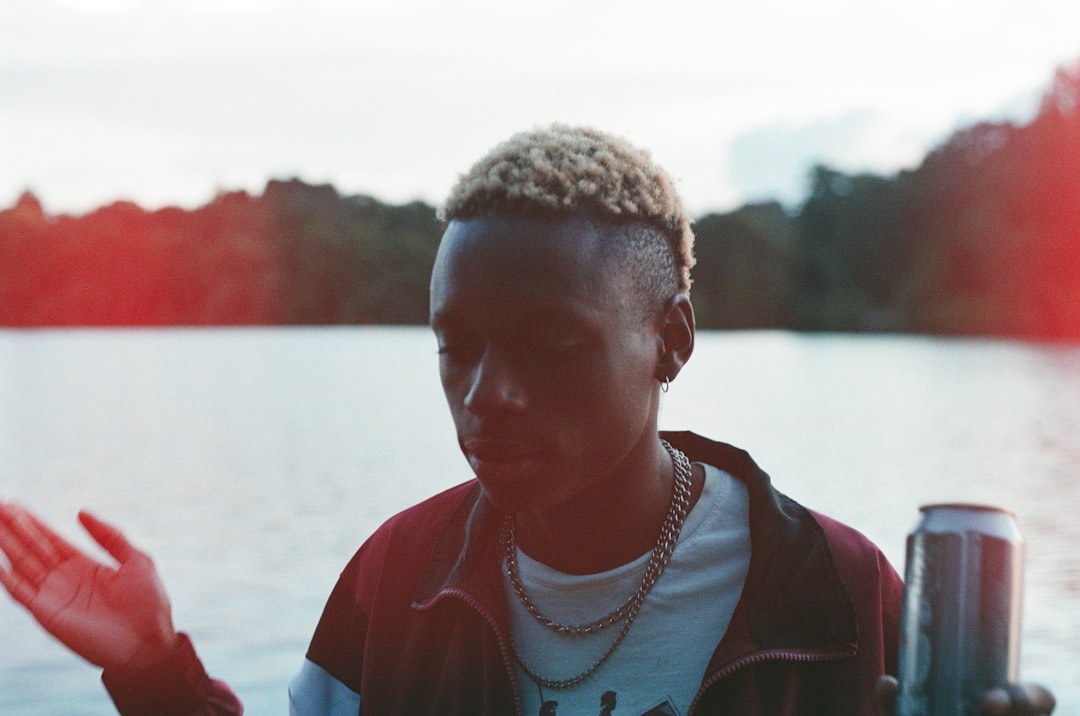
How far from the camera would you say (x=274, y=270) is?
4038cm

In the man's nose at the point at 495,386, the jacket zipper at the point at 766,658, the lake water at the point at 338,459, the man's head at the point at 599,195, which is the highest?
the man's head at the point at 599,195

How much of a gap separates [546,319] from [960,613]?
87cm

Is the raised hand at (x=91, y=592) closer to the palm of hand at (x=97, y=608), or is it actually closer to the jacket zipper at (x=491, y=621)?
the palm of hand at (x=97, y=608)

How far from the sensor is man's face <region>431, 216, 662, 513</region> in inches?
88.2

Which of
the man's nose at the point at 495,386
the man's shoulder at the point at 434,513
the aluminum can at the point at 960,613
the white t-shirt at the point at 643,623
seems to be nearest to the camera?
the aluminum can at the point at 960,613

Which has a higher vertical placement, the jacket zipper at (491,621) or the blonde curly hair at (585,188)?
the blonde curly hair at (585,188)

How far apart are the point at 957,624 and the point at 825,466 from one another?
30.1 meters

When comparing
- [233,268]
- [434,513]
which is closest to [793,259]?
[233,268]

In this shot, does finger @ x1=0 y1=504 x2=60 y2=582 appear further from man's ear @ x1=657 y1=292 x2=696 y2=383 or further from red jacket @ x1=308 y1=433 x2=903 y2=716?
man's ear @ x1=657 y1=292 x2=696 y2=383

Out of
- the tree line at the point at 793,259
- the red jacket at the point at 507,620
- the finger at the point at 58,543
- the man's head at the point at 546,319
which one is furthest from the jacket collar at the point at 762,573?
the tree line at the point at 793,259

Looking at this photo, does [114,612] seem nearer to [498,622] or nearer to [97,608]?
[97,608]

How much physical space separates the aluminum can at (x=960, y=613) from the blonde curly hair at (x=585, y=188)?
833 mm

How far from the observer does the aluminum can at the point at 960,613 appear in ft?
5.57

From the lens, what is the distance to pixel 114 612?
2.38 m
